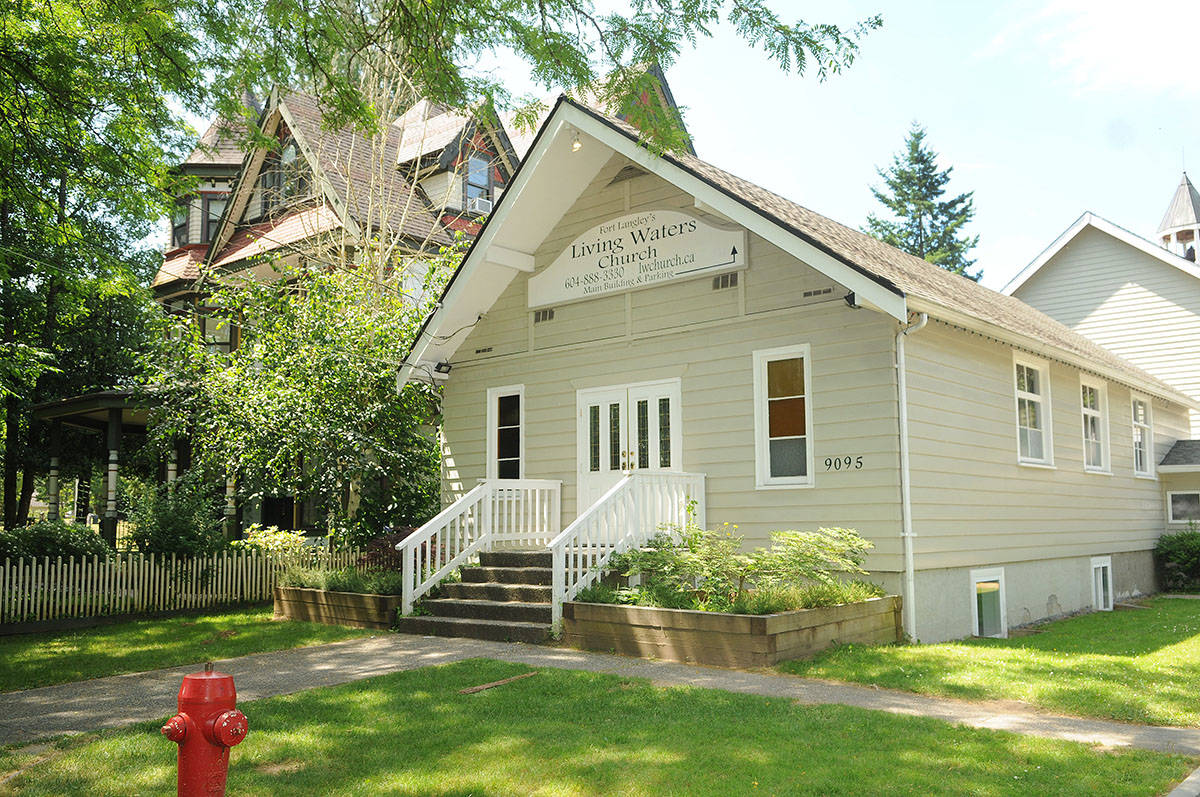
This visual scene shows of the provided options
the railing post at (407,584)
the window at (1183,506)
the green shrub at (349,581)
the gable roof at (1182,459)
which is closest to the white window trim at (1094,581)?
the gable roof at (1182,459)

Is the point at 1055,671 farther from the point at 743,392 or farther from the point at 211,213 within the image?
the point at 211,213

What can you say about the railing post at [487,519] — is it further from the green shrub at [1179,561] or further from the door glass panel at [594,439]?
the green shrub at [1179,561]

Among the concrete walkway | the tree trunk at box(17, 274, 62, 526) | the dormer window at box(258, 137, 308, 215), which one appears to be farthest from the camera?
the tree trunk at box(17, 274, 62, 526)

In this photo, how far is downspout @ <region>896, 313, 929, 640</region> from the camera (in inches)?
426

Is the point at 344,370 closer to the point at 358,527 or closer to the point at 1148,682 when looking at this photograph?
the point at 358,527

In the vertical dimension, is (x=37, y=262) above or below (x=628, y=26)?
below

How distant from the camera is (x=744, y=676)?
28.8 feet

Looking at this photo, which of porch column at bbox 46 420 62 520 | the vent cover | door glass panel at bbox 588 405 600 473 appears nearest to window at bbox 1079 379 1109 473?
the vent cover

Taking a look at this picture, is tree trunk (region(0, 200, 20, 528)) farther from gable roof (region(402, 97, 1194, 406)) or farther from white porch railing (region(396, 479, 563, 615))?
white porch railing (region(396, 479, 563, 615))

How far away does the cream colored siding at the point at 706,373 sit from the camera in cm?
1116

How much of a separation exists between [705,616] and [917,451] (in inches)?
138

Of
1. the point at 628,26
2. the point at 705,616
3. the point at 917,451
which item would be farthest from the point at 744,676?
the point at 628,26

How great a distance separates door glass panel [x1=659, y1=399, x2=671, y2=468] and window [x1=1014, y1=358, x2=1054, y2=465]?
5.08m

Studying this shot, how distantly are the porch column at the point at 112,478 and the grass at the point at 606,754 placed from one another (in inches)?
459
